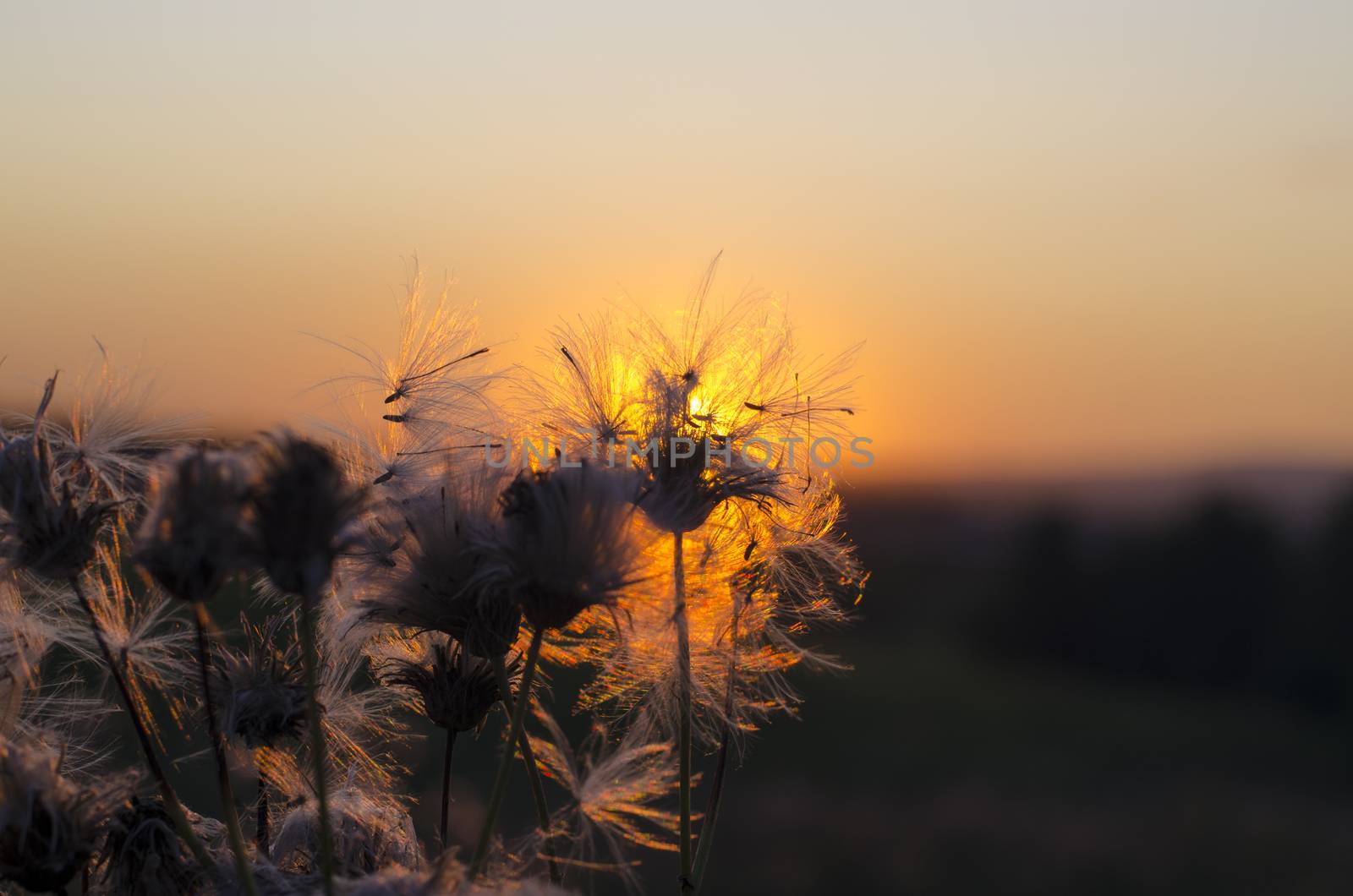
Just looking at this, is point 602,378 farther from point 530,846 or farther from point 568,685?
point 568,685

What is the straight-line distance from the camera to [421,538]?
1.76 metres

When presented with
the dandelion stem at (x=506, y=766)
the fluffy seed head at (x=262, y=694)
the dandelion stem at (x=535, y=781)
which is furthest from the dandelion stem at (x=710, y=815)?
the fluffy seed head at (x=262, y=694)

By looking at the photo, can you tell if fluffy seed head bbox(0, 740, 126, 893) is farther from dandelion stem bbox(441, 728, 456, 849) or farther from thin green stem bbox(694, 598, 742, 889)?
thin green stem bbox(694, 598, 742, 889)

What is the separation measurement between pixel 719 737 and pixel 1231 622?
21.5 m

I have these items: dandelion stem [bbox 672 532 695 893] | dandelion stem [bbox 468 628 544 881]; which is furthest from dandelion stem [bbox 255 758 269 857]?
dandelion stem [bbox 672 532 695 893]

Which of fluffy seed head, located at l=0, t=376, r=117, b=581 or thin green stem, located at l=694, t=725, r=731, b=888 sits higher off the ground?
fluffy seed head, located at l=0, t=376, r=117, b=581

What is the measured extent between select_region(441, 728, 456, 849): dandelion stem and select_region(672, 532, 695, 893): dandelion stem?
15.3 inches

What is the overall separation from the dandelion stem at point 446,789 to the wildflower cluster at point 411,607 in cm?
1

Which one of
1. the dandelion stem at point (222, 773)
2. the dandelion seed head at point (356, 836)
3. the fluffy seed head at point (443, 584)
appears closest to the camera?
the dandelion stem at point (222, 773)

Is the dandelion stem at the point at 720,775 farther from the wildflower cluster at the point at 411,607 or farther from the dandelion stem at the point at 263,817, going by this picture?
the dandelion stem at the point at 263,817

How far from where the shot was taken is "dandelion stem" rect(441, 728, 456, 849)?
5.98 feet

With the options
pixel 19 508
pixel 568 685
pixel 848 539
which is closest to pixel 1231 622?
pixel 568 685

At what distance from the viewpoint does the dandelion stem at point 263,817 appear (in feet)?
6.44

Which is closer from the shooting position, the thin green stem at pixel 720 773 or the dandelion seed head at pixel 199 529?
the dandelion seed head at pixel 199 529
